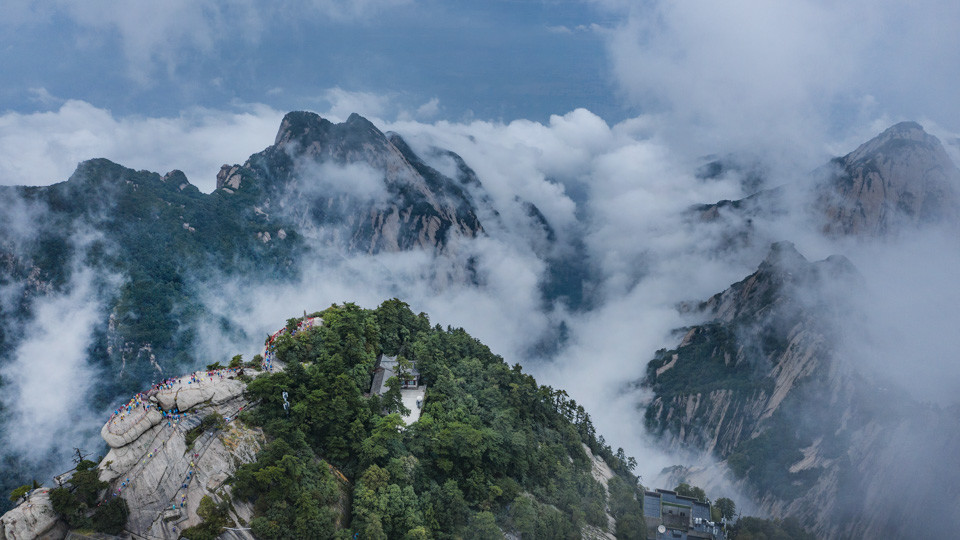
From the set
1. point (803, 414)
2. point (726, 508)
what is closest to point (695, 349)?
point (803, 414)

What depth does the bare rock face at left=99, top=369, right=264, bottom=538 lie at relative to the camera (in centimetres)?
4578

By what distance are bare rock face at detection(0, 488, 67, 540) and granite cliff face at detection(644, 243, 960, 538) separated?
11061cm

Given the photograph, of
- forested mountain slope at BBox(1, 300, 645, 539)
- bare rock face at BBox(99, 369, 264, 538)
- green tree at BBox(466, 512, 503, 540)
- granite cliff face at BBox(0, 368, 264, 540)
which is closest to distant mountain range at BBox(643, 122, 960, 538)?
forested mountain slope at BBox(1, 300, 645, 539)

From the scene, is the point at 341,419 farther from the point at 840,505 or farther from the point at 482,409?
the point at 840,505

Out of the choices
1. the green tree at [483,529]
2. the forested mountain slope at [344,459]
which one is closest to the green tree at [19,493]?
the forested mountain slope at [344,459]

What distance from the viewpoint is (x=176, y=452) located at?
4856cm

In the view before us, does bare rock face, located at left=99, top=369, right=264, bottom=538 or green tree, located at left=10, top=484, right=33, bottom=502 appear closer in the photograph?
green tree, located at left=10, top=484, right=33, bottom=502

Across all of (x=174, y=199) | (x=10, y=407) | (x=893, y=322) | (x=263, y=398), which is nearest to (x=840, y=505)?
(x=893, y=322)

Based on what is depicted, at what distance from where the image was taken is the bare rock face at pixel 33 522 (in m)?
43.4

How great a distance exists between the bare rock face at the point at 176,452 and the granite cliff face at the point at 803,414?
99.4 m

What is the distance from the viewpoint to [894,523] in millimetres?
90562

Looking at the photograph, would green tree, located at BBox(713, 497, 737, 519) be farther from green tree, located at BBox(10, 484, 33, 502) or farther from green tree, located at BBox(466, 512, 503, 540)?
green tree, located at BBox(10, 484, 33, 502)

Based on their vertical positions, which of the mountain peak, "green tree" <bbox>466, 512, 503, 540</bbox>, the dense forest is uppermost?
the mountain peak

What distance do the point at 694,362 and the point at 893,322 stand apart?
5301 centimetres
